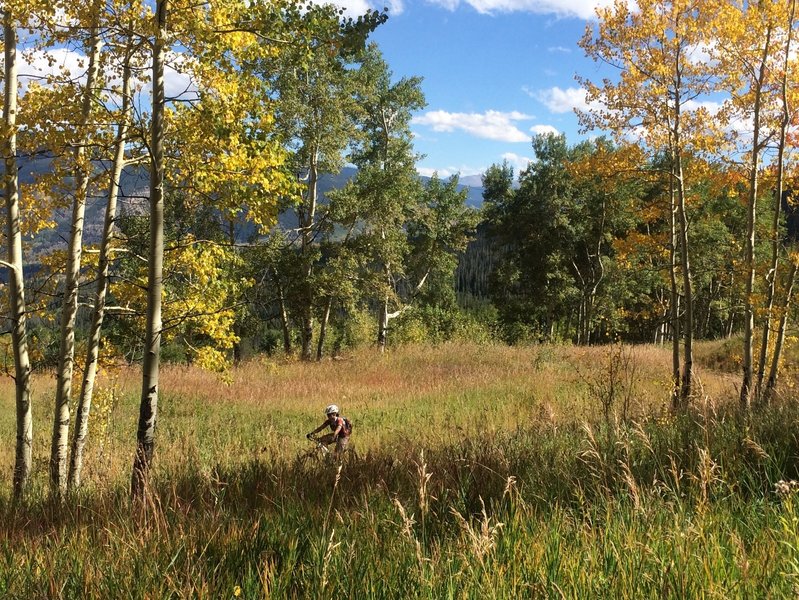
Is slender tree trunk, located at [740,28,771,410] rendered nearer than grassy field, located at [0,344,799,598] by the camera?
No

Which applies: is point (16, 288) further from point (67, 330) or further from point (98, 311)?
point (98, 311)

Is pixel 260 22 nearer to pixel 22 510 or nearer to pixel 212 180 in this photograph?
pixel 212 180

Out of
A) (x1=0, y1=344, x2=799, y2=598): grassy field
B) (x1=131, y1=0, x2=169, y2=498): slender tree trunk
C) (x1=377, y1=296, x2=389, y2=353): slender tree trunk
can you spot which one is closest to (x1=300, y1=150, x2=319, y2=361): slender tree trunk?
(x1=377, y1=296, x2=389, y2=353): slender tree trunk

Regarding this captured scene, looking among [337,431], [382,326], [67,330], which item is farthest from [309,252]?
[337,431]

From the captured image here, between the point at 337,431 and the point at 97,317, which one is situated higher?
the point at 97,317

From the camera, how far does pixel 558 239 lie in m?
33.8

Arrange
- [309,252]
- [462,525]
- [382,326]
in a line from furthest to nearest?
[382,326] → [309,252] → [462,525]

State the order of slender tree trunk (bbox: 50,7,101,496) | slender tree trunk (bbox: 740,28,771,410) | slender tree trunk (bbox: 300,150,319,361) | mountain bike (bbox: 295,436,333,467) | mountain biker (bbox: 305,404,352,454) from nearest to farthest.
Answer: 1. mountain bike (bbox: 295,436,333,467)
2. slender tree trunk (bbox: 50,7,101,496)
3. mountain biker (bbox: 305,404,352,454)
4. slender tree trunk (bbox: 740,28,771,410)
5. slender tree trunk (bbox: 300,150,319,361)

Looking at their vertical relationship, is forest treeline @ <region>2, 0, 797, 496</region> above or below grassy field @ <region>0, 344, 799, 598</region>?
above

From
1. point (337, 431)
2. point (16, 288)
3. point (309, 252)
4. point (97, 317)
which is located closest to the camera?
point (16, 288)

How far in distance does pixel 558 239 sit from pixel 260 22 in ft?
104

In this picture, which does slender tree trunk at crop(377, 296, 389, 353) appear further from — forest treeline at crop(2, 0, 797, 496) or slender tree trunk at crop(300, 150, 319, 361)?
slender tree trunk at crop(300, 150, 319, 361)

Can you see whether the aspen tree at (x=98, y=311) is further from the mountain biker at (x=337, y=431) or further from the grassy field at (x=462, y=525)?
the mountain biker at (x=337, y=431)

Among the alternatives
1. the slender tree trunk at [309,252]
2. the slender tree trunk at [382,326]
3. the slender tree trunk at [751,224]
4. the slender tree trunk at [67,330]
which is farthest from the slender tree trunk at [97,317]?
the slender tree trunk at [382,326]
